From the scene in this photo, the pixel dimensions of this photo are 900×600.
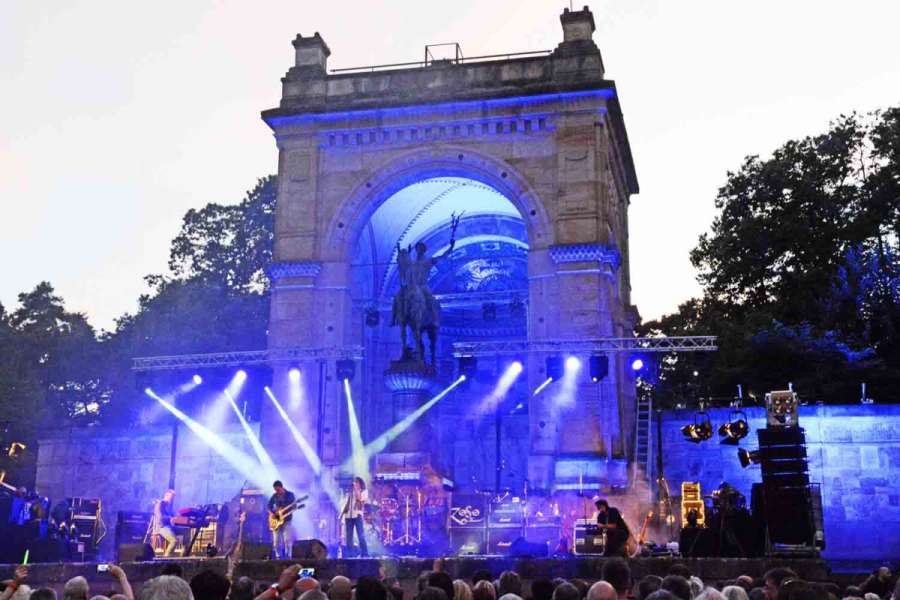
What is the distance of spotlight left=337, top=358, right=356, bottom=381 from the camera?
1086 inches

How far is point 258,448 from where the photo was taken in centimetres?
2998

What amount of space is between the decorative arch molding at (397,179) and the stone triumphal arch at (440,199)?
4cm

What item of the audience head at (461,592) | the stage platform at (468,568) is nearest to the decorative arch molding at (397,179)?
the stage platform at (468,568)

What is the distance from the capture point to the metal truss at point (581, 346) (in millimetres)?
26234

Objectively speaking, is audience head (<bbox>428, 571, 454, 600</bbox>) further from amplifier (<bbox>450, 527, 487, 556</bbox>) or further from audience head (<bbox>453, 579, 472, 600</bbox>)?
amplifier (<bbox>450, 527, 487, 556</bbox>)

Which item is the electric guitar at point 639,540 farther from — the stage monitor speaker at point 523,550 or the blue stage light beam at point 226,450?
the blue stage light beam at point 226,450

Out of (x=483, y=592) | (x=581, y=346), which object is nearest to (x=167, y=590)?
(x=483, y=592)

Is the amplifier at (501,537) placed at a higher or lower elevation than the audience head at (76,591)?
higher

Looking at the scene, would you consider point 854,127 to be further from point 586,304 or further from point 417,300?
point 417,300

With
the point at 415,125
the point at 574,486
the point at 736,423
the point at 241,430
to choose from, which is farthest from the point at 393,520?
the point at 415,125

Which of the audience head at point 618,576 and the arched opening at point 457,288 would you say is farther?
the arched opening at point 457,288

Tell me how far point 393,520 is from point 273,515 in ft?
19.4

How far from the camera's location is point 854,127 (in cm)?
4031

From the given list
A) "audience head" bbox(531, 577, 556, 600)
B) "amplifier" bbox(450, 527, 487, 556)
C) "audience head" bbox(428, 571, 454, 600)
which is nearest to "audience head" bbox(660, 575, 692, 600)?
"audience head" bbox(531, 577, 556, 600)
